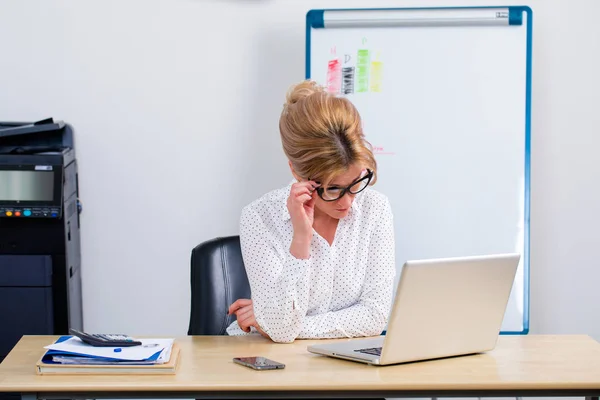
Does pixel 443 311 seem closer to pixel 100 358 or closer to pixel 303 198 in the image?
pixel 303 198

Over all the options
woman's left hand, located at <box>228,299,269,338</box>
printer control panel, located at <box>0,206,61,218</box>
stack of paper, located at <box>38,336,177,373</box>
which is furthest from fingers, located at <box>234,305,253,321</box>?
printer control panel, located at <box>0,206,61,218</box>

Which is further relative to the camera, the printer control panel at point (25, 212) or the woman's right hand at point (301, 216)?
the printer control panel at point (25, 212)

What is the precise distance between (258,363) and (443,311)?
388 millimetres

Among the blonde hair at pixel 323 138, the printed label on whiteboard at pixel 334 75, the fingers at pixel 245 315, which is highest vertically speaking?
the printed label on whiteboard at pixel 334 75

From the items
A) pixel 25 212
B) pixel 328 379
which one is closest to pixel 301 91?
pixel 328 379

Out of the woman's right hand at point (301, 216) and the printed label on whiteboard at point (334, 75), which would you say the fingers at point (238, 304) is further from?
the printed label on whiteboard at point (334, 75)

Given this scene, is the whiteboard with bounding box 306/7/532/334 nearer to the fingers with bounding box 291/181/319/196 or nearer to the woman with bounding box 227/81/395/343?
the woman with bounding box 227/81/395/343

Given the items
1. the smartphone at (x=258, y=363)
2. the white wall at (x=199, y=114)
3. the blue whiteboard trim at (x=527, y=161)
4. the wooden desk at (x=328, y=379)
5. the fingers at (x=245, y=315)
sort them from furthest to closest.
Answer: the white wall at (x=199, y=114) < the blue whiteboard trim at (x=527, y=161) < the fingers at (x=245, y=315) < the smartphone at (x=258, y=363) < the wooden desk at (x=328, y=379)

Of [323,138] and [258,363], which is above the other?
[323,138]

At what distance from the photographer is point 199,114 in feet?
10.5

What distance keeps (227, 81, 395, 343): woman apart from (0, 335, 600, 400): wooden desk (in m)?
0.21

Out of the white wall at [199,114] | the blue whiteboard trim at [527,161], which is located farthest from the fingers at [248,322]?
the blue whiteboard trim at [527,161]

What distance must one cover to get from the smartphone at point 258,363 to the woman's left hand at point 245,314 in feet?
0.86

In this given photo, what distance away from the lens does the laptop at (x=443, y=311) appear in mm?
1637
